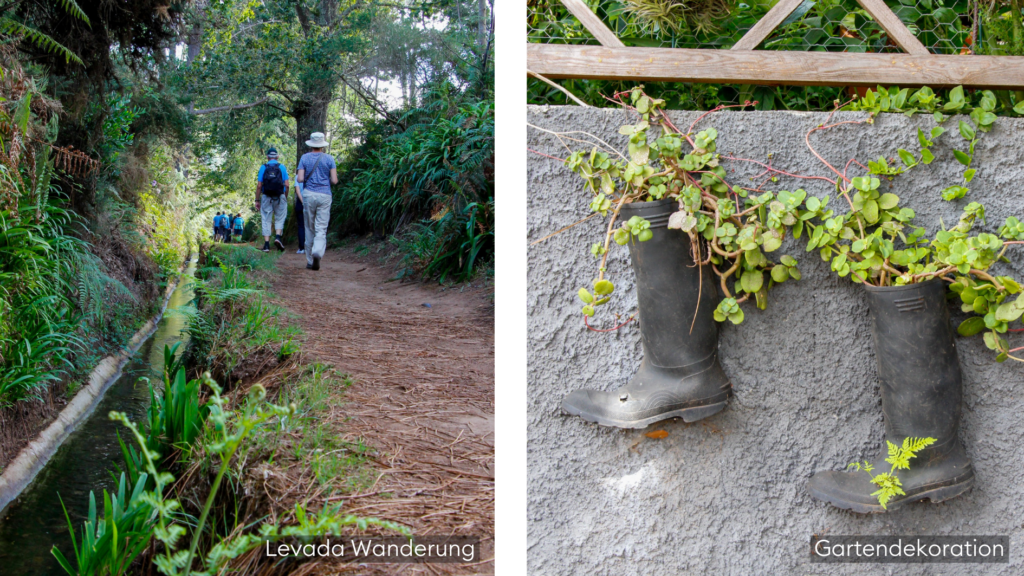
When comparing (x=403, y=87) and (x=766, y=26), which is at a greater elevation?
(x=403, y=87)

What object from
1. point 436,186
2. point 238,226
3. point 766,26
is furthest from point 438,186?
point 766,26

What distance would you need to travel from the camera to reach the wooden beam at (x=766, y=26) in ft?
5.04

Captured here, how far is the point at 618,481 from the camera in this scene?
1.51 m

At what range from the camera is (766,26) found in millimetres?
1546

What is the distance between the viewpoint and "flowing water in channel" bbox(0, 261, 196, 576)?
7.60ft

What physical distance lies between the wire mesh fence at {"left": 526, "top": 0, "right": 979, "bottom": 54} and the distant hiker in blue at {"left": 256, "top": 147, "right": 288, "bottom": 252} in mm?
4162

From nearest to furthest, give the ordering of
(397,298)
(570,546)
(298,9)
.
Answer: (570,546), (397,298), (298,9)

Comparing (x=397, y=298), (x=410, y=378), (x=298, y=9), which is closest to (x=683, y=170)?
(x=410, y=378)

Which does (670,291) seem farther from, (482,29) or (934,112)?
(482,29)

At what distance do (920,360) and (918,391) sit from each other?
0.25ft

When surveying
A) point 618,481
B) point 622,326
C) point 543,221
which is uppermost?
point 543,221

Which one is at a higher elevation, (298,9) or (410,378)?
(298,9)

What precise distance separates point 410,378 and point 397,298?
1.92m

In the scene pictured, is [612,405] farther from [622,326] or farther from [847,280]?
[847,280]
